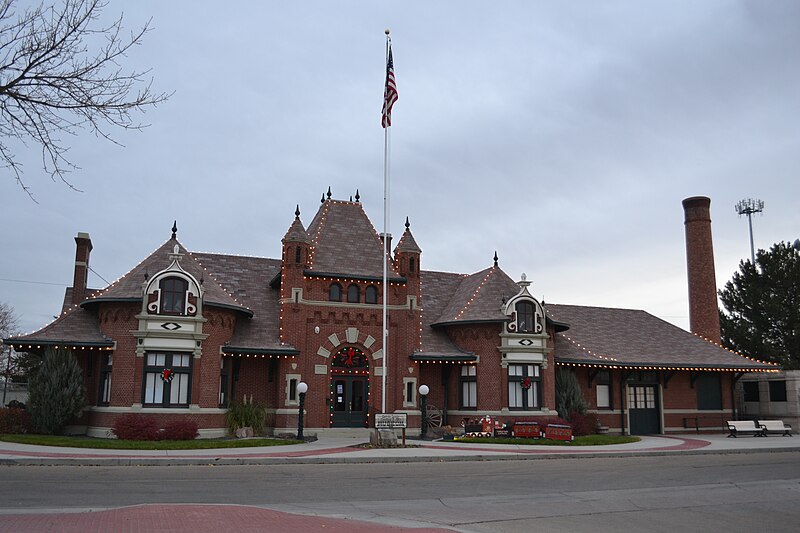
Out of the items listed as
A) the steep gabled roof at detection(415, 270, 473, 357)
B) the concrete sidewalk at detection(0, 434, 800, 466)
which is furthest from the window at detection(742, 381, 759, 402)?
the steep gabled roof at detection(415, 270, 473, 357)

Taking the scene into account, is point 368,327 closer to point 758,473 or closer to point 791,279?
point 758,473

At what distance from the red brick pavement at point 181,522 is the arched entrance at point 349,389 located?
19.2 meters

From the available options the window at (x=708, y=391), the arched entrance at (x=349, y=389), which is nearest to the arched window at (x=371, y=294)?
the arched entrance at (x=349, y=389)

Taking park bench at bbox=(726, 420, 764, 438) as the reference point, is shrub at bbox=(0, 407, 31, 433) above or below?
above

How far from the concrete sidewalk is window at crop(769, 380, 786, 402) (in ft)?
23.0

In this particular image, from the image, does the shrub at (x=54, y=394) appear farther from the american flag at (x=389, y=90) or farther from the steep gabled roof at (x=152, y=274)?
the american flag at (x=389, y=90)

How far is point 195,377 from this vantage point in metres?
27.6

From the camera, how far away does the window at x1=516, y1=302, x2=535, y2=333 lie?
1272 inches

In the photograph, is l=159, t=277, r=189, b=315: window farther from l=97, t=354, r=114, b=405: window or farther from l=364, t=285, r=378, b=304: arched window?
l=364, t=285, r=378, b=304: arched window

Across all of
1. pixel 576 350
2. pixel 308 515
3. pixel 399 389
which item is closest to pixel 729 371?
pixel 576 350

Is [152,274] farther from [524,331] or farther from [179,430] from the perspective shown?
[524,331]

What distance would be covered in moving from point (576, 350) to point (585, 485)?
1906 centimetres

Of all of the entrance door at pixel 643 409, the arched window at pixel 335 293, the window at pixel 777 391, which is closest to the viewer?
the arched window at pixel 335 293

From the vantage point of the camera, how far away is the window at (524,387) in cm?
3186
